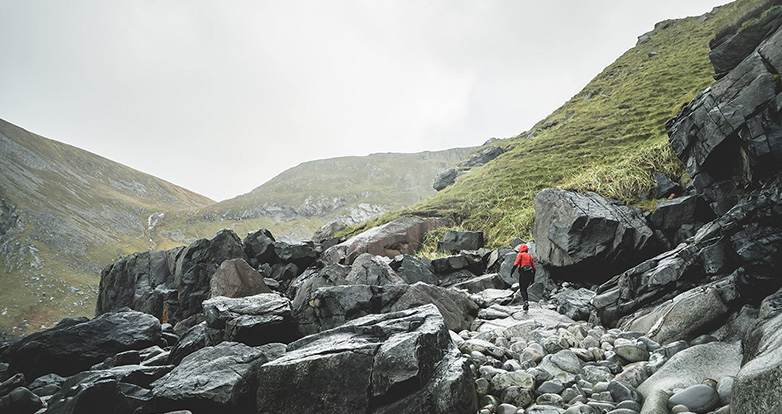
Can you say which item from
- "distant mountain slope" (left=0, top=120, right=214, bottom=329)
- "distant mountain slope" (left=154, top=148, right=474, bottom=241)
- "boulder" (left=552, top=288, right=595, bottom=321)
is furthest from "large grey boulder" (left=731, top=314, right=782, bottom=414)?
"distant mountain slope" (left=154, top=148, right=474, bottom=241)

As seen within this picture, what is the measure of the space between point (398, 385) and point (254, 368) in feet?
10.6

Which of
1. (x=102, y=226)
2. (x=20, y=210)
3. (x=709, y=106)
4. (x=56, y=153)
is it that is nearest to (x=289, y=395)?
(x=709, y=106)

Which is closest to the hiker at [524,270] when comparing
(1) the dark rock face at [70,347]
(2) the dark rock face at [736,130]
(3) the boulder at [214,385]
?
(2) the dark rock face at [736,130]

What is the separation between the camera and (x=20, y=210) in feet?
368

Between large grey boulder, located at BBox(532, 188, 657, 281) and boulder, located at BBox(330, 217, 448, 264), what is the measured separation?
11.5 metres

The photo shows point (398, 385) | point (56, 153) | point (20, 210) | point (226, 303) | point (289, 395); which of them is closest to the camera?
point (398, 385)

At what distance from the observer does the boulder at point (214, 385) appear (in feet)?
18.5

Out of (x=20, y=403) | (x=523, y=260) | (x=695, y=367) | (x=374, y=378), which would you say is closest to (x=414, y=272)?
(x=523, y=260)

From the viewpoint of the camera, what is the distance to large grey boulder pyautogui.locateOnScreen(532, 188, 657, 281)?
10.8 meters

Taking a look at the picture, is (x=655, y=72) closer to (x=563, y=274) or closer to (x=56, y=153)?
(x=563, y=274)

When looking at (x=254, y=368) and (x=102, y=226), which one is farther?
(x=102, y=226)

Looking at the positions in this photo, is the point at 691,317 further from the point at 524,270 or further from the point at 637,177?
the point at 637,177

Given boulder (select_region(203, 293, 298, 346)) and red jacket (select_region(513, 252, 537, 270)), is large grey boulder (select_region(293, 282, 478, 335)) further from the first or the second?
red jacket (select_region(513, 252, 537, 270))

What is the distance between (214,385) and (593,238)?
1138 centimetres
